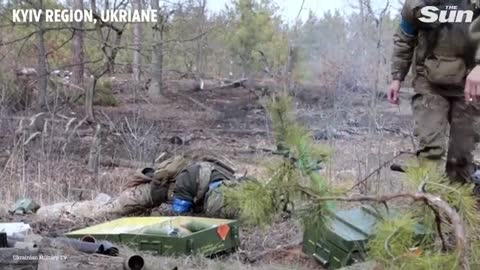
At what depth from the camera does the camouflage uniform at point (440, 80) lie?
3.02 meters

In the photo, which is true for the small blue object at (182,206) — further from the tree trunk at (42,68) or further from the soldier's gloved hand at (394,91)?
the tree trunk at (42,68)

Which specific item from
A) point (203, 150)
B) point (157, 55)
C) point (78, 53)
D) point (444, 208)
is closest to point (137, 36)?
point (78, 53)

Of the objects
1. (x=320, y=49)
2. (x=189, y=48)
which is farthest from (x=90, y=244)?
(x=189, y=48)

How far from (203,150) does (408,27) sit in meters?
2.19

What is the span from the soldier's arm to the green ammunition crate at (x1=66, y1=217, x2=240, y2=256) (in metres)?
1.02

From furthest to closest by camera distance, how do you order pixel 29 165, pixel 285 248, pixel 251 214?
pixel 29 165 → pixel 285 248 → pixel 251 214

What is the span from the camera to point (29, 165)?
5.53 m

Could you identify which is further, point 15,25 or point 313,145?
point 15,25

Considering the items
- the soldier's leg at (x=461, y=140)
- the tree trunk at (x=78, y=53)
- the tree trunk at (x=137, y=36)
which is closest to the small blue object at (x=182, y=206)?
the soldier's leg at (x=461, y=140)

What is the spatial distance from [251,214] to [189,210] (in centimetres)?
182

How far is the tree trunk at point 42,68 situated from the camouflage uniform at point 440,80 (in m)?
5.27

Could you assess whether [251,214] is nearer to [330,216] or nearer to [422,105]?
[330,216]

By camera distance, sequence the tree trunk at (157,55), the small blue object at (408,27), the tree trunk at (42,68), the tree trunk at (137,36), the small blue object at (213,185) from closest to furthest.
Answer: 1. the small blue object at (408,27)
2. the small blue object at (213,185)
3. the tree trunk at (42,68)
4. the tree trunk at (137,36)
5. the tree trunk at (157,55)

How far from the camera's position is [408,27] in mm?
3135
